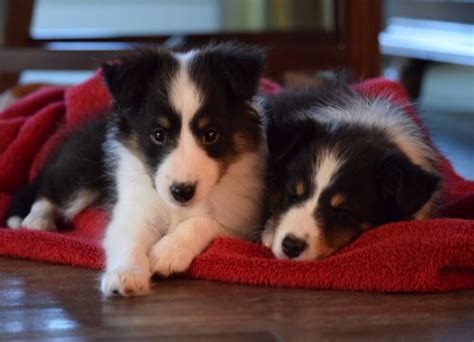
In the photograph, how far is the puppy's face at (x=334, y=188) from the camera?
2.59m

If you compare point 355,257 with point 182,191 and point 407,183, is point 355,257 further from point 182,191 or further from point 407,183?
point 182,191

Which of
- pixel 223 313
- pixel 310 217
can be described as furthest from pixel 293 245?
pixel 223 313

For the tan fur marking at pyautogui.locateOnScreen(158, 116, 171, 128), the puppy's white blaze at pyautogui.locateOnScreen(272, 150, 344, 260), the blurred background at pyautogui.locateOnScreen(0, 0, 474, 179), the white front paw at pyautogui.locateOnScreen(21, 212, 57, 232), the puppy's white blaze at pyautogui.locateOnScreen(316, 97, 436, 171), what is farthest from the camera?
the blurred background at pyautogui.locateOnScreen(0, 0, 474, 179)

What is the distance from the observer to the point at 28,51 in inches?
190

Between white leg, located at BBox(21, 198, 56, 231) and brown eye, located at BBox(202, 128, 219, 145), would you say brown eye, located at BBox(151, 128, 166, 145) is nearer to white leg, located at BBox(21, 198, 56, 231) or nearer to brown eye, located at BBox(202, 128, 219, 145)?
brown eye, located at BBox(202, 128, 219, 145)

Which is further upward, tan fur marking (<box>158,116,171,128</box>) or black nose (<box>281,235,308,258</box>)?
tan fur marking (<box>158,116,171,128</box>)

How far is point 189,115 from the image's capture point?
2654 millimetres

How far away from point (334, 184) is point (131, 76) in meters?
0.79

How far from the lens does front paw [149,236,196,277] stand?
263 centimetres

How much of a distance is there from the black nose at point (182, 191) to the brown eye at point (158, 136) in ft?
0.70

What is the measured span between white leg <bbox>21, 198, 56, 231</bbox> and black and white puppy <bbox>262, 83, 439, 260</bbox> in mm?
959

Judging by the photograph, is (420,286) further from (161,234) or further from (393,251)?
(161,234)

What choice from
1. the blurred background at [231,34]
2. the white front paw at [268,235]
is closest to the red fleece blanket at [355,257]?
the white front paw at [268,235]

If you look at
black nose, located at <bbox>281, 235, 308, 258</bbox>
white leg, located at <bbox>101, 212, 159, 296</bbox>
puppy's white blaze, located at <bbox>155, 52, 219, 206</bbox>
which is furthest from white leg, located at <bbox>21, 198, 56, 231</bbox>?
black nose, located at <bbox>281, 235, 308, 258</bbox>
